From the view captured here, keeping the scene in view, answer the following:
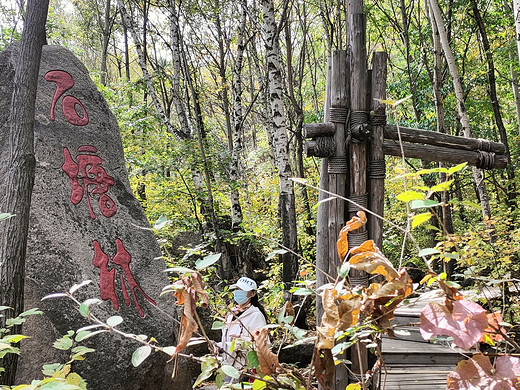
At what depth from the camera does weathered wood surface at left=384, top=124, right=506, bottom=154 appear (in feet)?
10.5

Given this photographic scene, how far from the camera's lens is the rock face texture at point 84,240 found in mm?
3406

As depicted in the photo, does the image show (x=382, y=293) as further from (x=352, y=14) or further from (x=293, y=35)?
(x=293, y=35)

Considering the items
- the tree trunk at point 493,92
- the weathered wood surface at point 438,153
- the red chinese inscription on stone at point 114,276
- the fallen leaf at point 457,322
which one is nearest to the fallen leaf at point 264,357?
the fallen leaf at point 457,322

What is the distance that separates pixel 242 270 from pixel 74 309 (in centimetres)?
596

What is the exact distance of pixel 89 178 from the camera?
165 inches

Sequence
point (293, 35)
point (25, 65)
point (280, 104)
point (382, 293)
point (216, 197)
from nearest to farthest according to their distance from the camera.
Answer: point (382, 293)
point (25, 65)
point (280, 104)
point (216, 197)
point (293, 35)

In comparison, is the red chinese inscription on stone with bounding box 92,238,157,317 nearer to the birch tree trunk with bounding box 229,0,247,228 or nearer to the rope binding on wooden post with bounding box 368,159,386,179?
the rope binding on wooden post with bounding box 368,159,386,179

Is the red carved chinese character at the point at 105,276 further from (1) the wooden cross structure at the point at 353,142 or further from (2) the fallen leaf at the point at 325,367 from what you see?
(2) the fallen leaf at the point at 325,367

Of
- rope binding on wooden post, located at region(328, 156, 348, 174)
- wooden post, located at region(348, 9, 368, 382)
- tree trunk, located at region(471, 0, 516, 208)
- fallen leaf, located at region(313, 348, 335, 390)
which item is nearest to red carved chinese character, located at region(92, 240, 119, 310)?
wooden post, located at region(348, 9, 368, 382)

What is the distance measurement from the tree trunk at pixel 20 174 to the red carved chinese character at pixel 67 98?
1.44 meters

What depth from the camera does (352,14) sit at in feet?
10.5

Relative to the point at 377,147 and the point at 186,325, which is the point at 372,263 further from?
the point at 377,147

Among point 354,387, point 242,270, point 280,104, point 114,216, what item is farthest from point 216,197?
point 354,387

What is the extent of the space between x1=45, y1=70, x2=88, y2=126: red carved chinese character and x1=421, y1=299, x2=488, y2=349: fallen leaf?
13.8 feet
